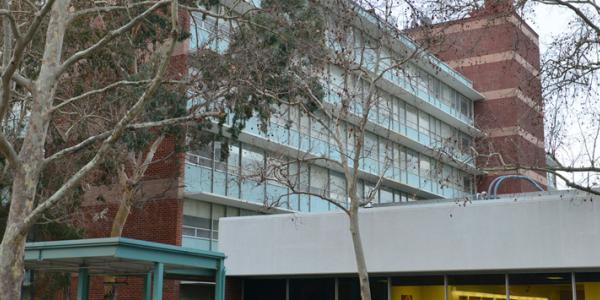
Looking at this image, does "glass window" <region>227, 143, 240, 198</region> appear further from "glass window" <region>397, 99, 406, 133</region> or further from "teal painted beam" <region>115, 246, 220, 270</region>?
"teal painted beam" <region>115, 246, 220, 270</region>

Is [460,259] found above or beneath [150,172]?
beneath

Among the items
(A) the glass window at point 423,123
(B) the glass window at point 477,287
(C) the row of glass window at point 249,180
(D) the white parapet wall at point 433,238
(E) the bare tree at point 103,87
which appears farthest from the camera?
(A) the glass window at point 423,123

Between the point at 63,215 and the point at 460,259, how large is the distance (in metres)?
13.1

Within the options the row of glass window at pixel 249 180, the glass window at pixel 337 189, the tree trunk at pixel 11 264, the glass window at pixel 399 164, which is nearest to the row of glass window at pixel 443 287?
the row of glass window at pixel 249 180

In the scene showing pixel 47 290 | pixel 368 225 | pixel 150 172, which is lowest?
pixel 47 290

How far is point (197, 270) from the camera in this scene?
1817cm

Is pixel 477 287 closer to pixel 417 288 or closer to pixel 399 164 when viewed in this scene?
pixel 417 288

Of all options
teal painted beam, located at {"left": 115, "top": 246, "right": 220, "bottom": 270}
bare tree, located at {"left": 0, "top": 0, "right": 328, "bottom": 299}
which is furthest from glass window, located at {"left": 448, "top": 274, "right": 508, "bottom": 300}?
bare tree, located at {"left": 0, "top": 0, "right": 328, "bottom": 299}

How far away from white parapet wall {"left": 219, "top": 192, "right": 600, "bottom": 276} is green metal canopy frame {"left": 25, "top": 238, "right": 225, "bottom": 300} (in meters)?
3.21

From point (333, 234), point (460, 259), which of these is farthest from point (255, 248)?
point (460, 259)

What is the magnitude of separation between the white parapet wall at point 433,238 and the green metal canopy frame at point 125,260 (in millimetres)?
3208

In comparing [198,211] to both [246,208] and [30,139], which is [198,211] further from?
[30,139]

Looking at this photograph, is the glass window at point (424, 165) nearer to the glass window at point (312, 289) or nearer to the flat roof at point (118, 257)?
the glass window at point (312, 289)

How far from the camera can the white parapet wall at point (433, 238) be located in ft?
58.7
